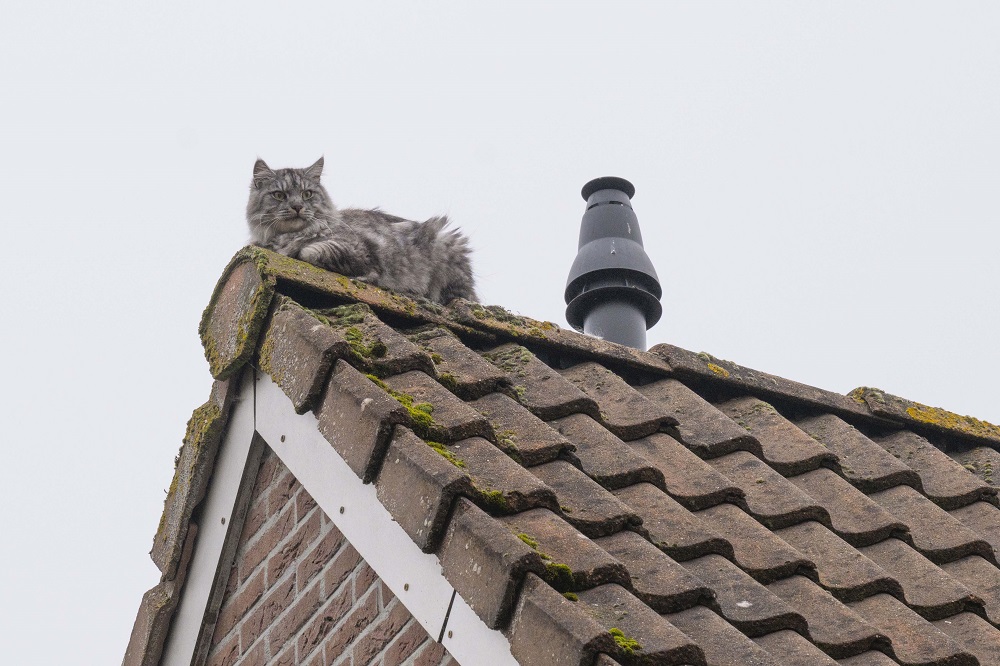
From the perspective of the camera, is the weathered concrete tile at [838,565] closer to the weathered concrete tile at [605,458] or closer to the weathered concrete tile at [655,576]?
the weathered concrete tile at [605,458]

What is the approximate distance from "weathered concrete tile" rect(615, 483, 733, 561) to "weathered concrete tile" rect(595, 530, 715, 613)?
0.11m

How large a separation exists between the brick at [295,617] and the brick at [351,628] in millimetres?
120

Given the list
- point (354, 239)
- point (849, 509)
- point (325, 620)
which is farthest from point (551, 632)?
point (354, 239)

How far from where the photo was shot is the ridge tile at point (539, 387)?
3025 millimetres

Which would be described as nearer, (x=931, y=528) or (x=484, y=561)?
(x=484, y=561)

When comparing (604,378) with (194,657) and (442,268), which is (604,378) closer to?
(442,268)

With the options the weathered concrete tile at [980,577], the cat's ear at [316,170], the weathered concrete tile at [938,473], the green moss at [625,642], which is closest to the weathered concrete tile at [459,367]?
the green moss at [625,642]

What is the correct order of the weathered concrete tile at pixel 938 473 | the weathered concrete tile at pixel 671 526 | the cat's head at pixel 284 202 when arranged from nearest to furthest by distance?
the weathered concrete tile at pixel 671 526 → the weathered concrete tile at pixel 938 473 → the cat's head at pixel 284 202

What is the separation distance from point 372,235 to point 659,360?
1.07m

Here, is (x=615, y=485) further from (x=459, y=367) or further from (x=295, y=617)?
(x=295, y=617)

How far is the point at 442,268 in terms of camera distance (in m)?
4.40

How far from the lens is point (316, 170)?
531 cm

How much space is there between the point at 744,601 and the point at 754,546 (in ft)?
1.06

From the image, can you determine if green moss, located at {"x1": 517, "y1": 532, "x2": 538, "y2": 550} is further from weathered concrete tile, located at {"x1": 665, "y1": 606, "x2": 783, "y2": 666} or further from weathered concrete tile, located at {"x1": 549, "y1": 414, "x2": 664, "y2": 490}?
weathered concrete tile, located at {"x1": 549, "y1": 414, "x2": 664, "y2": 490}
